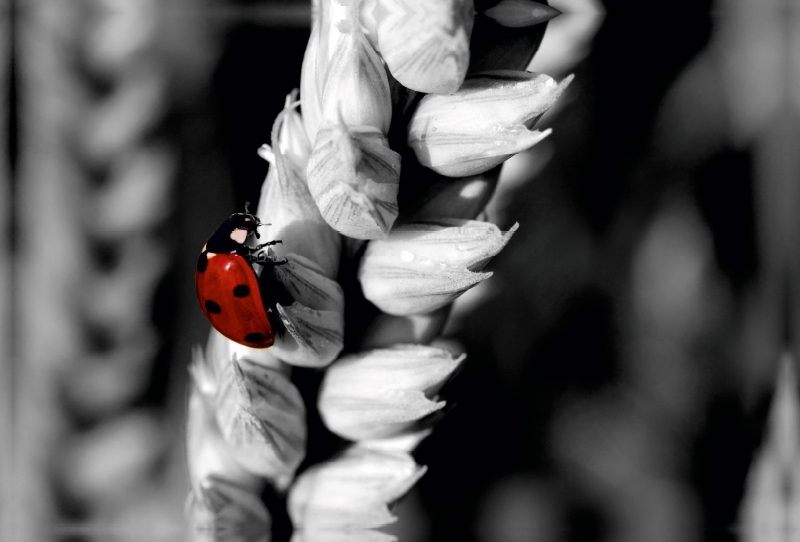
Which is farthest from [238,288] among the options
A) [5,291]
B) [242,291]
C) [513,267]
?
[5,291]

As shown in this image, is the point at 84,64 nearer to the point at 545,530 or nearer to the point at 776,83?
the point at 545,530

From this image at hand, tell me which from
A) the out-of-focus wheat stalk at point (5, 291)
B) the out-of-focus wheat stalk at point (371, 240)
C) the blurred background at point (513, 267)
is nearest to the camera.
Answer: the out-of-focus wheat stalk at point (371, 240)

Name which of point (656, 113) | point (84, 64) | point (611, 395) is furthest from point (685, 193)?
point (84, 64)

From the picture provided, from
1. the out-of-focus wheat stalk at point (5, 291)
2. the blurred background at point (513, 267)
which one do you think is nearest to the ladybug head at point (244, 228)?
the blurred background at point (513, 267)

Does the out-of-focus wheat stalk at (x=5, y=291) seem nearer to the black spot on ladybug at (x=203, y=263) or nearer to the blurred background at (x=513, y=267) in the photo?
the blurred background at (x=513, y=267)

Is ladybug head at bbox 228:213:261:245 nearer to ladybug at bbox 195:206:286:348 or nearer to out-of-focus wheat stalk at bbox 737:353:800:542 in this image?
ladybug at bbox 195:206:286:348
